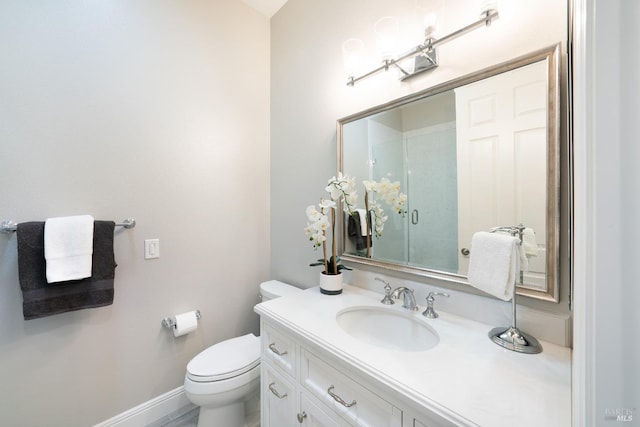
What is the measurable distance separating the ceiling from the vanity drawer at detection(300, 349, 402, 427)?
7.68ft

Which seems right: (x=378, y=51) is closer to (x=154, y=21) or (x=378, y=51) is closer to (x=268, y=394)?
(x=154, y=21)

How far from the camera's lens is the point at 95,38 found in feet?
4.37

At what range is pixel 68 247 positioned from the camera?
1180 millimetres

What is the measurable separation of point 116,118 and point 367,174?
1.44 m

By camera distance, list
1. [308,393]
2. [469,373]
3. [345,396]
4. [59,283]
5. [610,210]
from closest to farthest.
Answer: [610,210] < [469,373] < [345,396] < [308,393] < [59,283]

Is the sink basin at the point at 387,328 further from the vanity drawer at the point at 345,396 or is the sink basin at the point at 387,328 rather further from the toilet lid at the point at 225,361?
the toilet lid at the point at 225,361

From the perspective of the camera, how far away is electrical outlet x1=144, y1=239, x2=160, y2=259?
1.49 m

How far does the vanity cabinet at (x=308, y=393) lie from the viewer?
29.1 inches

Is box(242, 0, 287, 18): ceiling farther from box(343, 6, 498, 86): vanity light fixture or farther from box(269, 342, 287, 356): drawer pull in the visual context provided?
box(269, 342, 287, 356): drawer pull

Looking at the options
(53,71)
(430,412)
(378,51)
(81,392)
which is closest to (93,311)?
(81,392)

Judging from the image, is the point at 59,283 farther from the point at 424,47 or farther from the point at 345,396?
the point at 424,47

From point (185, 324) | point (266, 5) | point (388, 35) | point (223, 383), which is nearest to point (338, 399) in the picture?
point (223, 383)

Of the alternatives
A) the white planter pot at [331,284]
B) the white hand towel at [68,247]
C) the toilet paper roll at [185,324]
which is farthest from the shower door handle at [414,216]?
the white hand towel at [68,247]

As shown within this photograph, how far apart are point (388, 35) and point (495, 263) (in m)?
1.12
